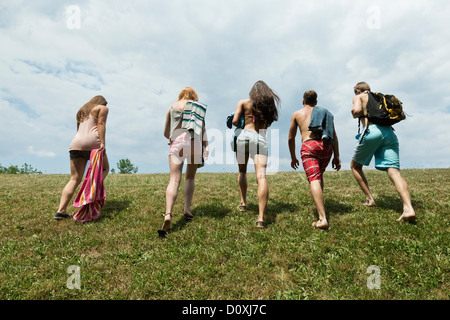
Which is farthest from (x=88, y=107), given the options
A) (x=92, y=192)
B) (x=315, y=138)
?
(x=315, y=138)

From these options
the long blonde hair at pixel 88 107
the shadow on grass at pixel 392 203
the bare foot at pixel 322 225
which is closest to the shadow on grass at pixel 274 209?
the bare foot at pixel 322 225

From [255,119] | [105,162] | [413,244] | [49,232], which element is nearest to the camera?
[413,244]

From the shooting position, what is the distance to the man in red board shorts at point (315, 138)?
5.02m

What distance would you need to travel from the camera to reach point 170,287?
3195 mm

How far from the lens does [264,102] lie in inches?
209

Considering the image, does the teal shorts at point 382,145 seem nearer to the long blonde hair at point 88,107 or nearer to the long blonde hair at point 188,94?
the long blonde hair at point 188,94

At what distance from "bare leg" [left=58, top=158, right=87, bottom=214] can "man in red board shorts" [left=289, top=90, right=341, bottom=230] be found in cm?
525

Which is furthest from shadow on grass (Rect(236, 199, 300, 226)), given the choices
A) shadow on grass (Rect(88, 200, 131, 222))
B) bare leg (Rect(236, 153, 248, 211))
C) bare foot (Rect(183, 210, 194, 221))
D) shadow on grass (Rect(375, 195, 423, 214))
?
shadow on grass (Rect(88, 200, 131, 222))

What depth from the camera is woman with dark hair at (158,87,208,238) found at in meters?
5.16

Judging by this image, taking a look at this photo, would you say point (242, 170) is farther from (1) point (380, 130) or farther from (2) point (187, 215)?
(1) point (380, 130)

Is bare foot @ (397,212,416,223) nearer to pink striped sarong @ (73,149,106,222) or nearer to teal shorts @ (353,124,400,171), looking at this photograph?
teal shorts @ (353,124,400,171)
